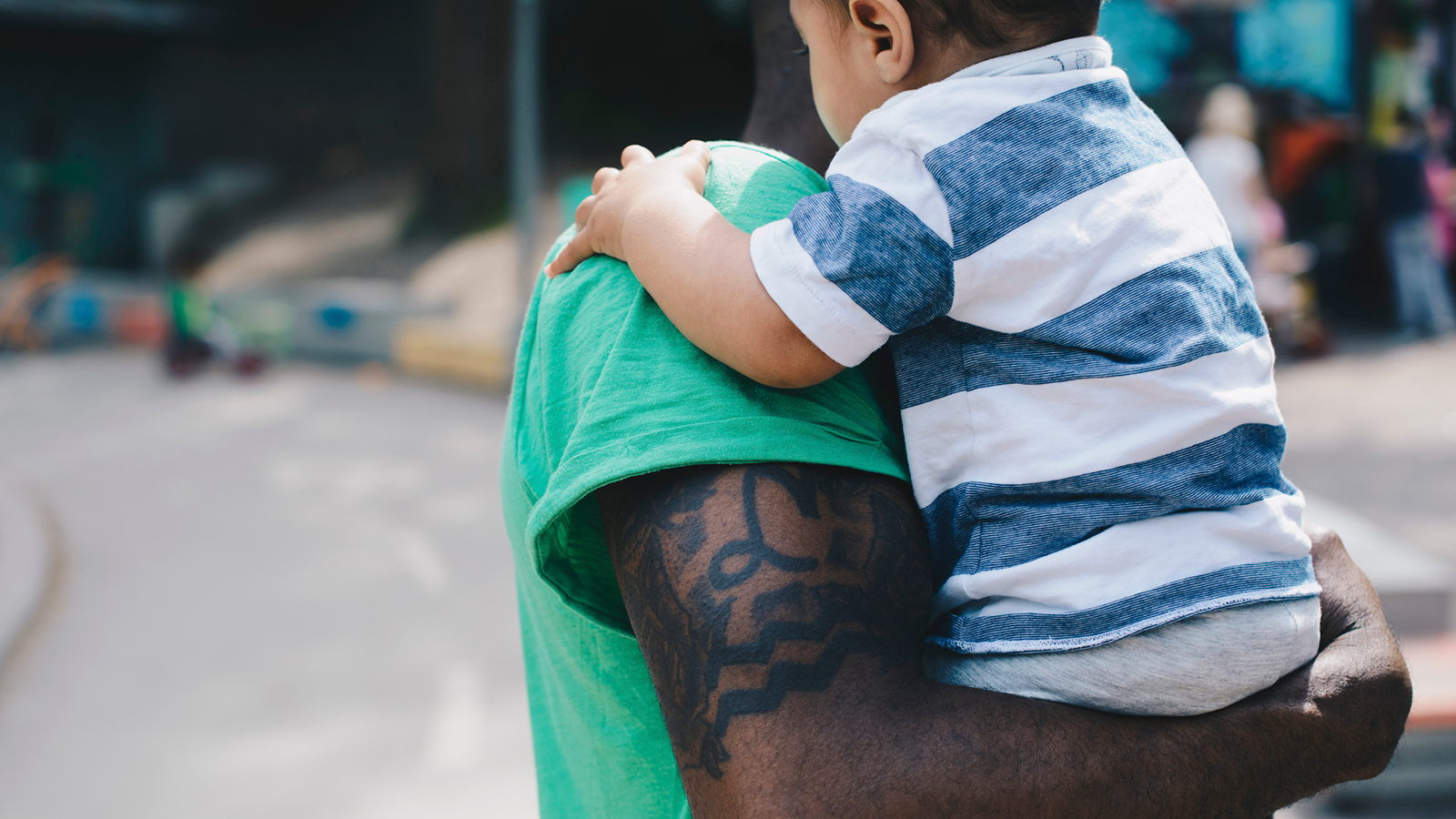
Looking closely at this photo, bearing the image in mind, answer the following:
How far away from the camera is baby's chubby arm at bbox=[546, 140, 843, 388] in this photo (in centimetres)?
89

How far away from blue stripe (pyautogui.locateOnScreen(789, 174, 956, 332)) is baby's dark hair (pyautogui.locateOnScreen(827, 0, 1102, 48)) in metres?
0.18

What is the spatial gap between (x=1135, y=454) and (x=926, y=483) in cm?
17

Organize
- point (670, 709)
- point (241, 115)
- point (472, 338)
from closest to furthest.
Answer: point (670, 709) < point (472, 338) < point (241, 115)

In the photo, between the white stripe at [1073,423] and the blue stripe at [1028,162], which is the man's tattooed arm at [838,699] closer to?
the white stripe at [1073,423]

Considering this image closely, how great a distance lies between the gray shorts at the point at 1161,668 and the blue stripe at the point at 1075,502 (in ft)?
0.28

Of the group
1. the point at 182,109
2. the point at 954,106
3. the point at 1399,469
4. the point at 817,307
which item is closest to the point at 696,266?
the point at 817,307

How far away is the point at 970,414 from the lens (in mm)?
935

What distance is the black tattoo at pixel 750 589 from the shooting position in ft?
2.70

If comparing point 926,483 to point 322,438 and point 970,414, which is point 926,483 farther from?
point 322,438

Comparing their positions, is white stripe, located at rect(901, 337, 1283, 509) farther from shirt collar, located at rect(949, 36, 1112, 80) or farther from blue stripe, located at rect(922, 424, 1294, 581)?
shirt collar, located at rect(949, 36, 1112, 80)

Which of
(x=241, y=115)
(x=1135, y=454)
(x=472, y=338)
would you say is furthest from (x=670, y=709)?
(x=241, y=115)

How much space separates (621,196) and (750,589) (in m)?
0.41

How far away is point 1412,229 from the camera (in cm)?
1033

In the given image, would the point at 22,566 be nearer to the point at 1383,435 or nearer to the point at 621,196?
the point at 621,196
